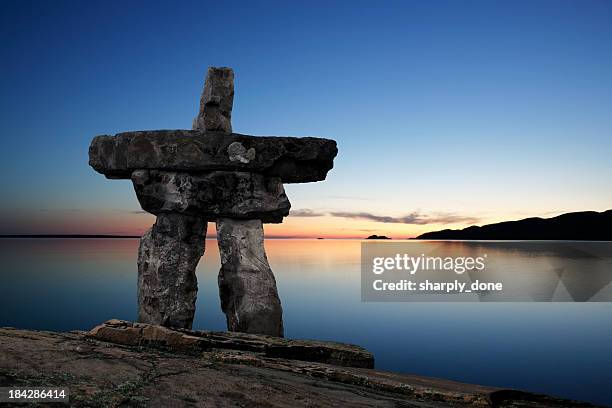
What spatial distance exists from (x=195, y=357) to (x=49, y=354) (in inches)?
74.1

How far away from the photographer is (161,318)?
11258 millimetres

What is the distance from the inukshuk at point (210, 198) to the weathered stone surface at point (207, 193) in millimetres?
20

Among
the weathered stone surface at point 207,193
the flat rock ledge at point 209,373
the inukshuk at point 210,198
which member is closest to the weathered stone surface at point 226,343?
the flat rock ledge at point 209,373

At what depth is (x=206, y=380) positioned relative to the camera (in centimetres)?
583

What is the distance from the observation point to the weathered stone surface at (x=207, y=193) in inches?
440

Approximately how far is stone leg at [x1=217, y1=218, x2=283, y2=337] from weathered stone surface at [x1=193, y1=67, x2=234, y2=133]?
200cm

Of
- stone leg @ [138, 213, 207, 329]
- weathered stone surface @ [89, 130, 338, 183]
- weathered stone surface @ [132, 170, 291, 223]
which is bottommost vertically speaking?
stone leg @ [138, 213, 207, 329]

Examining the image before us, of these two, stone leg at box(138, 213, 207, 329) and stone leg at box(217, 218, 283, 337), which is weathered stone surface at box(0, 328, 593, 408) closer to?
stone leg at box(217, 218, 283, 337)

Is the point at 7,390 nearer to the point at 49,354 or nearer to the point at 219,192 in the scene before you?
the point at 49,354

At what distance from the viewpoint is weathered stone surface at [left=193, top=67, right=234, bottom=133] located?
1153cm

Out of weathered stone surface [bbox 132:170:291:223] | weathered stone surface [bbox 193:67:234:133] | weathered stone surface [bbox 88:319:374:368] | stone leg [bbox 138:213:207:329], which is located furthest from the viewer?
weathered stone surface [bbox 193:67:234:133]

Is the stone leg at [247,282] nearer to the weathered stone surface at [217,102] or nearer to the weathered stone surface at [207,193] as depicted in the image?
the weathered stone surface at [207,193]

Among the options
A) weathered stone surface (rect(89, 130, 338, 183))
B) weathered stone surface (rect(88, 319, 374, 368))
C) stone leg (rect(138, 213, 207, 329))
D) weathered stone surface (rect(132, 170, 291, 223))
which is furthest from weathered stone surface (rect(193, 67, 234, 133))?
weathered stone surface (rect(88, 319, 374, 368))

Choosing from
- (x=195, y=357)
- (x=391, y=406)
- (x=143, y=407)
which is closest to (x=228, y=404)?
(x=143, y=407)
